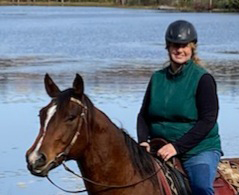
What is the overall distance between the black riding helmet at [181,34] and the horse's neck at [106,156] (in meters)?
0.74

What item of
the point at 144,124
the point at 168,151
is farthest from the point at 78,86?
the point at 144,124

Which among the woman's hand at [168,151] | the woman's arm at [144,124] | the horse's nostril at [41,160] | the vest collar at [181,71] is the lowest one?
the woman's hand at [168,151]

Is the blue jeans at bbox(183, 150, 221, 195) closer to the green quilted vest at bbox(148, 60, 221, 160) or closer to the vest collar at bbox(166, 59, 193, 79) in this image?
the green quilted vest at bbox(148, 60, 221, 160)

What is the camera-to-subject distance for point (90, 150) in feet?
15.1

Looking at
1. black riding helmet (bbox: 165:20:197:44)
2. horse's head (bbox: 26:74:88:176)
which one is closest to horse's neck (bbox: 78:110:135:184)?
horse's head (bbox: 26:74:88:176)

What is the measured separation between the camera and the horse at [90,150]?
14.2ft

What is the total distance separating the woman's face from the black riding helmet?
0.04 metres

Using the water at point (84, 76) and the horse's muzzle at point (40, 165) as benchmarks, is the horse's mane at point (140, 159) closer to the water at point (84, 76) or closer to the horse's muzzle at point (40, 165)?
the horse's muzzle at point (40, 165)

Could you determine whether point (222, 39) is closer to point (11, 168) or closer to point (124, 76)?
point (124, 76)

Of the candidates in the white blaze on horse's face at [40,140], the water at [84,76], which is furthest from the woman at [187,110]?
the white blaze on horse's face at [40,140]

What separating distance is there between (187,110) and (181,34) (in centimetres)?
47

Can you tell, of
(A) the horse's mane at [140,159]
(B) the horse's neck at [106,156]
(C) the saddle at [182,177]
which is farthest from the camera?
(C) the saddle at [182,177]

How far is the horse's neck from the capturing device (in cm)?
462

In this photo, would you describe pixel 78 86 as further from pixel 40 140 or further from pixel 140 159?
pixel 140 159
